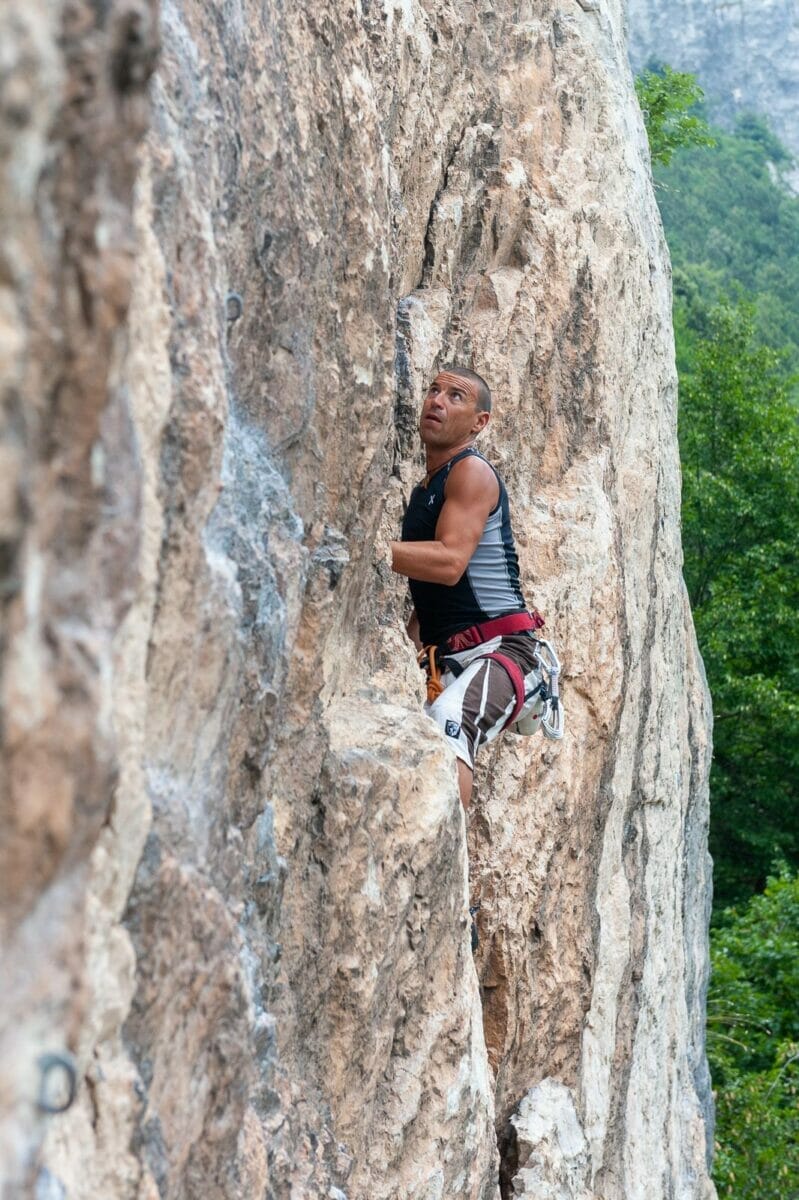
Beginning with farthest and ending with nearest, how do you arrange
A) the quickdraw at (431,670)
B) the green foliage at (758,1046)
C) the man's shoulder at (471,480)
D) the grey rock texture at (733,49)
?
the grey rock texture at (733,49) < the green foliage at (758,1046) < the quickdraw at (431,670) < the man's shoulder at (471,480)

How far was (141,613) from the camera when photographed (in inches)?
98.9

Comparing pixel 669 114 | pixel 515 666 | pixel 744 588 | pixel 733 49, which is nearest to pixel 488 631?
pixel 515 666

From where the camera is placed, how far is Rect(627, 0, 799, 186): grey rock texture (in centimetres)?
7325

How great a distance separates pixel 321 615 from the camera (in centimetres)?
392

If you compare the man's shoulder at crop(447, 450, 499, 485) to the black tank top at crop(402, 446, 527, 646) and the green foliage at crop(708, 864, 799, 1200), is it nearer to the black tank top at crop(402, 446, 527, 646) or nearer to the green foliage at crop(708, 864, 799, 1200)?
the black tank top at crop(402, 446, 527, 646)

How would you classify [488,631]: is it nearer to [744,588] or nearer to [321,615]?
[321,615]

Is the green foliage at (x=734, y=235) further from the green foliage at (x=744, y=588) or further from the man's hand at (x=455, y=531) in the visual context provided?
the man's hand at (x=455, y=531)

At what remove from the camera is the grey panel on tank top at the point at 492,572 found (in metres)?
4.95

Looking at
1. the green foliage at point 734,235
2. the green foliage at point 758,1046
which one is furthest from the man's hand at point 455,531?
the green foliage at point 734,235

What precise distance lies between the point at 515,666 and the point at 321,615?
129 centimetres

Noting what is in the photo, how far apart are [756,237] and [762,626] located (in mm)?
32514

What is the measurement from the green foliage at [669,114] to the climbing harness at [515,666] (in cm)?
1054

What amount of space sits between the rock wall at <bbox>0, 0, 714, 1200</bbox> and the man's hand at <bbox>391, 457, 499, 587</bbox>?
186 mm

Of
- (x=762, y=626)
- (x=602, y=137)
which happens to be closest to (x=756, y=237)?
(x=762, y=626)
